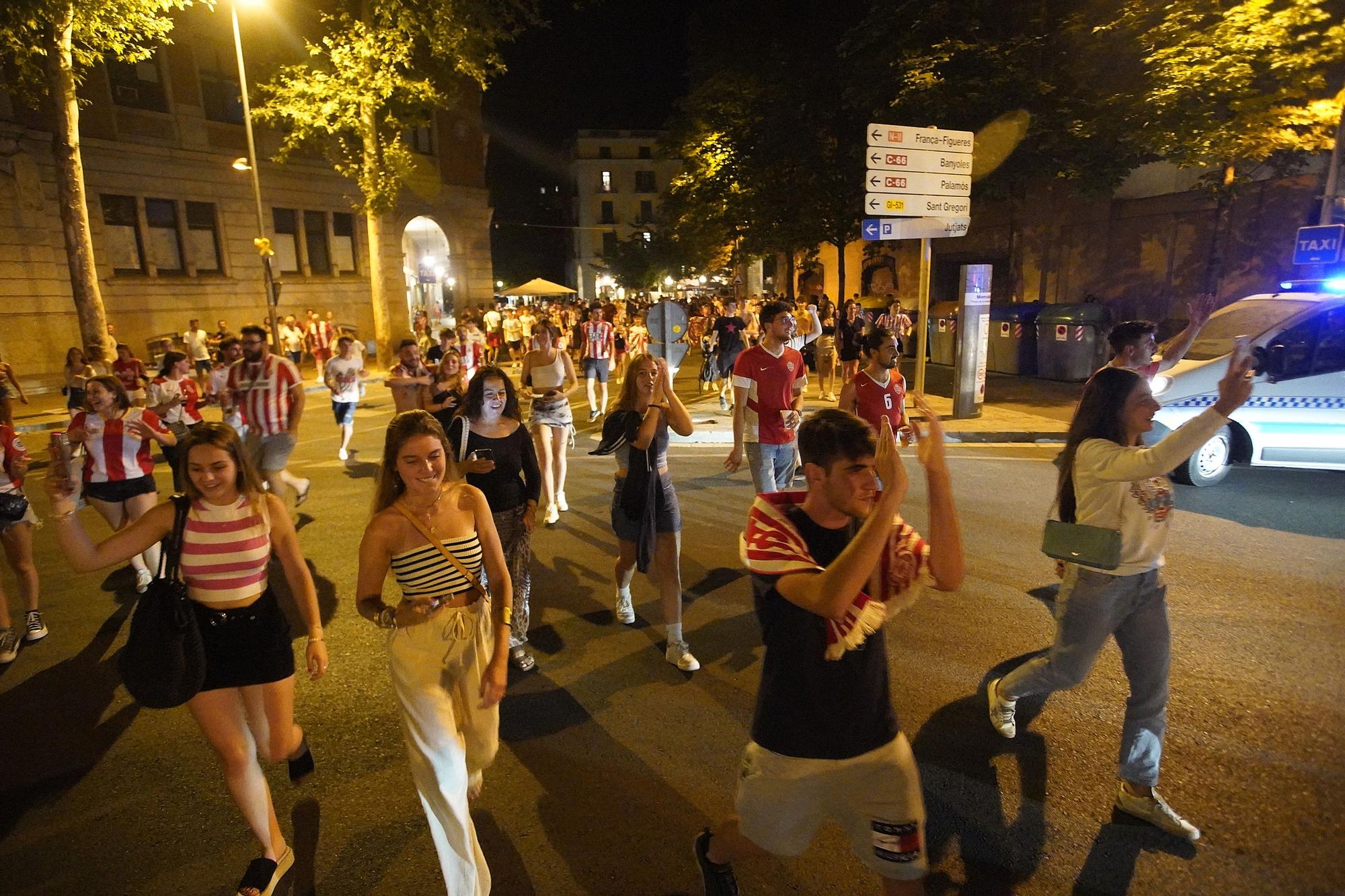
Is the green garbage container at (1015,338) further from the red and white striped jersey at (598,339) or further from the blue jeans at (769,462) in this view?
the blue jeans at (769,462)


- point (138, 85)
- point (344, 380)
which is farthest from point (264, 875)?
point (138, 85)

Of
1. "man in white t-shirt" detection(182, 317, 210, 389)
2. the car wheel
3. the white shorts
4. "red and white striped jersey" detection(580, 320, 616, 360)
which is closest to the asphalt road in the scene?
the white shorts

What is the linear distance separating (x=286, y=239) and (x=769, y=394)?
24.3m

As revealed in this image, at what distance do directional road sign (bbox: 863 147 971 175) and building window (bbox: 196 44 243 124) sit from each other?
22.0 m

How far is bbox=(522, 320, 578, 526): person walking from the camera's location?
7.30 m

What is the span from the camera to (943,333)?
1798 cm

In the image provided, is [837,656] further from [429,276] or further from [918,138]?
[429,276]

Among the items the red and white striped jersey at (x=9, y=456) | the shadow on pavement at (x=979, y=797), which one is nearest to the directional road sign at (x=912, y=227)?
the shadow on pavement at (x=979, y=797)

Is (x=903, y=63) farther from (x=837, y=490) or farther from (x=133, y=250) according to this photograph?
(x=133, y=250)

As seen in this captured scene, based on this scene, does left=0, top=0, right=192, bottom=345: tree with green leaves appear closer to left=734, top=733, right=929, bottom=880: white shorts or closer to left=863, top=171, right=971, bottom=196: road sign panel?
left=863, top=171, right=971, bottom=196: road sign panel

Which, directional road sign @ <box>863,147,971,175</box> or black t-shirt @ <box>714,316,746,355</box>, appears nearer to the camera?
directional road sign @ <box>863,147,971,175</box>

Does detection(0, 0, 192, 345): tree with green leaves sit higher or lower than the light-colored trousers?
higher

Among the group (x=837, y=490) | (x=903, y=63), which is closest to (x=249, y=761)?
(x=837, y=490)

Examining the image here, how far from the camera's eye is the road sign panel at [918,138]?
7.97m
